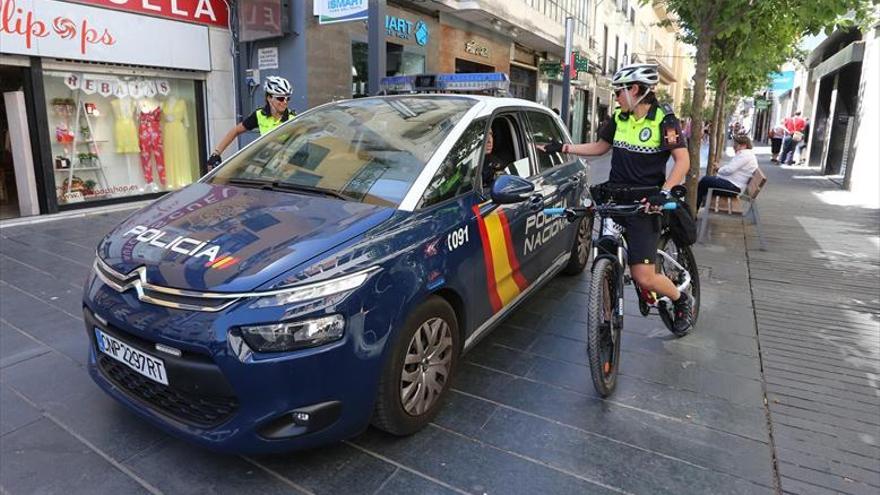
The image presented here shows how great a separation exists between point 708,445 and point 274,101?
15.2 feet

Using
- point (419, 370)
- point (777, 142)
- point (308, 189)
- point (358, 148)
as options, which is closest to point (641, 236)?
point (419, 370)

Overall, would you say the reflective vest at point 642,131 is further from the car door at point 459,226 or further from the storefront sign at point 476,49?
the storefront sign at point 476,49

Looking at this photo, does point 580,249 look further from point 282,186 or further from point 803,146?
point 803,146

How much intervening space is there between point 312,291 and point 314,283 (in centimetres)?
3

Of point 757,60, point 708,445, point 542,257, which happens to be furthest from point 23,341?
point 757,60

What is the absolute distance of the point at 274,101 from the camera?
5582 mm

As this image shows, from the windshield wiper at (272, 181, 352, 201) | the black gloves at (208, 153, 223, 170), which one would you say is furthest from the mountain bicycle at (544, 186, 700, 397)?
the black gloves at (208, 153, 223, 170)

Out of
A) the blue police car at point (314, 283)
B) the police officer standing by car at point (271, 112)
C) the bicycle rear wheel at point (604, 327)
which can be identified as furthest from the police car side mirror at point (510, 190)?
Answer: the police officer standing by car at point (271, 112)

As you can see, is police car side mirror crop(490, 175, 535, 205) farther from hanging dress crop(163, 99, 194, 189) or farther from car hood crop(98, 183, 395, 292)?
hanging dress crop(163, 99, 194, 189)

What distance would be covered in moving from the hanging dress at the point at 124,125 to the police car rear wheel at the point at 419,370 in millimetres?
8168

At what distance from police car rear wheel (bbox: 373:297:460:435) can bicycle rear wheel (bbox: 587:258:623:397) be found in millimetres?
794

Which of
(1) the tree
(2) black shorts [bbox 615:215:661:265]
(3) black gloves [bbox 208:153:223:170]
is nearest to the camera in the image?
(2) black shorts [bbox 615:215:661:265]

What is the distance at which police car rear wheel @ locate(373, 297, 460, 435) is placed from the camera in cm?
263

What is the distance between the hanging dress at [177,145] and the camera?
9789 mm
